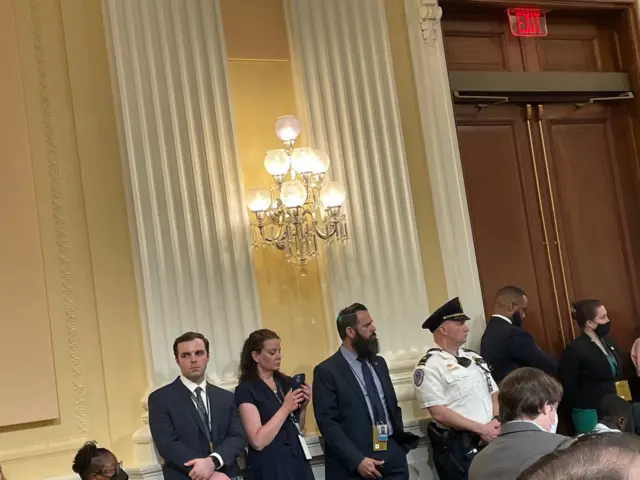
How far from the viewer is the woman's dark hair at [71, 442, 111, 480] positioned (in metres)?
4.20

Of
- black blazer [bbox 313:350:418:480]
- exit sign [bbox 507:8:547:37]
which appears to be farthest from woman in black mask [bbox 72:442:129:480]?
exit sign [bbox 507:8:547:37]

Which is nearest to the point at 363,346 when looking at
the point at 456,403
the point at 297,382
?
the point at 297,382

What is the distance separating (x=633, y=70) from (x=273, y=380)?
390cm

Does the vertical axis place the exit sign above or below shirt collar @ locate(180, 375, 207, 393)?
above

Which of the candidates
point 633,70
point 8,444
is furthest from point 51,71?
point 633,70

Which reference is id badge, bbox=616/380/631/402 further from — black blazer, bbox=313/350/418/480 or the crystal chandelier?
the crystal chandelier

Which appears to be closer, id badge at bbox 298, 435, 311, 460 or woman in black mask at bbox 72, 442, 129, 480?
woman in black mask at bbox 72, 442, 129, 480

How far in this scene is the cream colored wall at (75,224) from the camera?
5000mm

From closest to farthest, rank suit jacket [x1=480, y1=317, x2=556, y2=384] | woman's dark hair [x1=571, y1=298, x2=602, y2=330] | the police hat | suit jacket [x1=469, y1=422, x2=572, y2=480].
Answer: suit jacket [x1=469, y1=422, x2=572, y2=480], the police hat, suit jacket [x1=480, y1=317, x2=556, y2=384], woman's dark hair [x1=571, y1=298, x2=602, y2=330]

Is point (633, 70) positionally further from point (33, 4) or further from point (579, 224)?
point (33, 4)

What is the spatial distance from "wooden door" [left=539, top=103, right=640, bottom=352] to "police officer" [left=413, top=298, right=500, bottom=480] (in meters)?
1.86

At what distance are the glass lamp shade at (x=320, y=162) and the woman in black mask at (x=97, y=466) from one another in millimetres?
2007

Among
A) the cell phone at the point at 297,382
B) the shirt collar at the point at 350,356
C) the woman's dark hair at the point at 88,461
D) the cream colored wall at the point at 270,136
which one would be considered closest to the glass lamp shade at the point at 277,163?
the cream colored wall at the point at 270,136

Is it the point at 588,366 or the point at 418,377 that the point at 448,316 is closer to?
the point at 418,377
